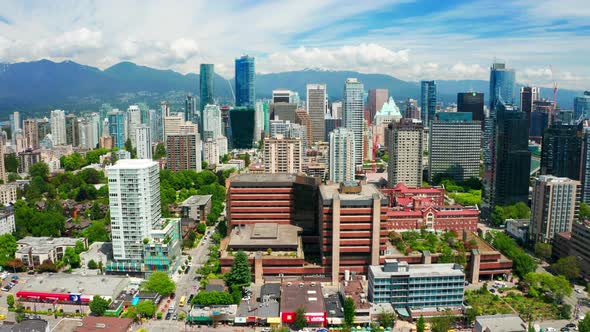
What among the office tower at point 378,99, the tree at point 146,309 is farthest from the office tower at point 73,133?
the office tower at point 378,99

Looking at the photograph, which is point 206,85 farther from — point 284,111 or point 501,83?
point 501,83

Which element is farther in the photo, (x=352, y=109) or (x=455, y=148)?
(x=352, y=109)

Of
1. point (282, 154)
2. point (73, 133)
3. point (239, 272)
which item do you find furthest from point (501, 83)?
point (239, 272)

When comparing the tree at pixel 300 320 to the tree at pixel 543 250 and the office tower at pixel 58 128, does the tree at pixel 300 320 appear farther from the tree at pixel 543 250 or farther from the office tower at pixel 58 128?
the office tower at pixel 58 128

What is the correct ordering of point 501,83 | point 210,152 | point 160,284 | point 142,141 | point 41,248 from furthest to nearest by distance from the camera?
point 501,83
point 210,152
point 142,141
point 41,248
point 160,284

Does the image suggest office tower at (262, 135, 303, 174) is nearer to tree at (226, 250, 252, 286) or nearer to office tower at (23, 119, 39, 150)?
tree at (226, 250, 252, 286)

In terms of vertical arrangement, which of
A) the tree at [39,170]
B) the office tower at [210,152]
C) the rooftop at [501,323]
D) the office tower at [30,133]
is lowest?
the rooftop at [501,323]

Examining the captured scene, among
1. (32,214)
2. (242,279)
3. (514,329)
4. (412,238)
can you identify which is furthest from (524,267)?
(32,214)

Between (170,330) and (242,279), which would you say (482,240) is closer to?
(242,279)
